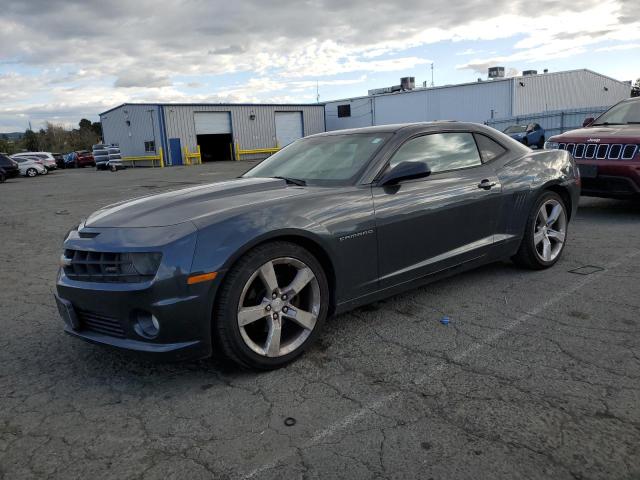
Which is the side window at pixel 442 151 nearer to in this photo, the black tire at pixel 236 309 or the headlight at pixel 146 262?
the black tire at pixel 236 309

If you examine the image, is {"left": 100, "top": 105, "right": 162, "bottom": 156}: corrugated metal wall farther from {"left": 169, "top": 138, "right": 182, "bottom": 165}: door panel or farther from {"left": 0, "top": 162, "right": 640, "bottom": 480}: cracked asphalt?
{"left": 0, "top": 162, "right": 640, "bottom": 480}: cracked asphalt

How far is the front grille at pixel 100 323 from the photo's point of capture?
285 cm

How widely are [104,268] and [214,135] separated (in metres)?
41.3

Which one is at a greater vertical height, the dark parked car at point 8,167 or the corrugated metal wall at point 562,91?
the corrugated metal wall at point 562,91

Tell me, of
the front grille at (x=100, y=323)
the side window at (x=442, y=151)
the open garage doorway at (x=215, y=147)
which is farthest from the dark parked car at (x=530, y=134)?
the open garage doorway at (x=215, y=147)

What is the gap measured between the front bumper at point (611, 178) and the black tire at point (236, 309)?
5.55 meters

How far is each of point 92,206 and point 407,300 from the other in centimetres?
1031

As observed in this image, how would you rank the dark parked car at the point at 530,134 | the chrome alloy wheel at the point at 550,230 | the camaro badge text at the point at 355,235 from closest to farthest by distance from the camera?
1. the camaro badge text at the point at 355,235
2. the chrome alloy wheel at the point at 550,230
3. the dark parked car at the point at 530,134

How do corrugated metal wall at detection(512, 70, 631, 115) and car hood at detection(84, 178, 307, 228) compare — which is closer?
car hood at detection(84, 178, 307, 228)

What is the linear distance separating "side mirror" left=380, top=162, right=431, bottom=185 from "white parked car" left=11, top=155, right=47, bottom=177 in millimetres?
33595

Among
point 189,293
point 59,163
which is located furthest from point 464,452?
point 59,163

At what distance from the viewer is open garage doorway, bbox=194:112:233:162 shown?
132ft

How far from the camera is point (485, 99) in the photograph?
122ft

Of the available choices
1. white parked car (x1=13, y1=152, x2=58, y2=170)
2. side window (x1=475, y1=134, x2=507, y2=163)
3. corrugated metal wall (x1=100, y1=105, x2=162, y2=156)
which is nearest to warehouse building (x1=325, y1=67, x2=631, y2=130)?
corrugated metal wall (x1=100, y1=105, x2=162, y2=156)
